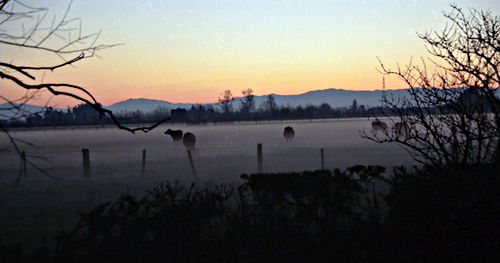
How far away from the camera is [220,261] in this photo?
6.02 m

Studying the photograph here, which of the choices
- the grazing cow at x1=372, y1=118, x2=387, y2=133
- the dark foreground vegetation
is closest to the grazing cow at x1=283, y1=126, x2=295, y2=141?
the grazing cow at x1=372, y1=118, x2=387, y2=133

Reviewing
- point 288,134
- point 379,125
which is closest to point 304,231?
point 379,125

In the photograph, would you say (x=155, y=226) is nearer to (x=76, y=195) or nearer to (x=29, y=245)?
(x=29, y=245)

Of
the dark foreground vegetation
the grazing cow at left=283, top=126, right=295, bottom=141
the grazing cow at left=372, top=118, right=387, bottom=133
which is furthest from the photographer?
the grazing cow at left=283, top=126, right=295, bottom=141

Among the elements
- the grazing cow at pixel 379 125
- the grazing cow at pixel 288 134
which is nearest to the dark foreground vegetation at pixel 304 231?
the grazing cow at pixel 379 125

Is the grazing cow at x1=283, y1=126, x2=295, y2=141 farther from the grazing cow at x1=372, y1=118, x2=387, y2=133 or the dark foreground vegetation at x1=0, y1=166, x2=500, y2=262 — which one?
the dark foreground vegetation at x1=0, y1=166, x2=500, y2=262

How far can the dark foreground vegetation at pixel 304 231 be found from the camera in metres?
5.84

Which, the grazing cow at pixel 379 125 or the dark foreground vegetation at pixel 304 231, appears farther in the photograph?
the grazing cow at pixel 379 125

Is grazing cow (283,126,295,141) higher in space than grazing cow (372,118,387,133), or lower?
lower

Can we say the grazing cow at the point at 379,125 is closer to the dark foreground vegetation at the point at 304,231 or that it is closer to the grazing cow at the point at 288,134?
the dark foreground vegetation at the point at 304,231

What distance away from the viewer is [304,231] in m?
6.63

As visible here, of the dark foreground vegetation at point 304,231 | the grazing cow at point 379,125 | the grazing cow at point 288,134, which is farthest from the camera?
the grazing cow at point 288,134

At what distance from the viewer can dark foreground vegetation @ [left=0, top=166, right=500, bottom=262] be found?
584 cm

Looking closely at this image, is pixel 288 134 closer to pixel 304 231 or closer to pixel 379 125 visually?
pixel 379 125
